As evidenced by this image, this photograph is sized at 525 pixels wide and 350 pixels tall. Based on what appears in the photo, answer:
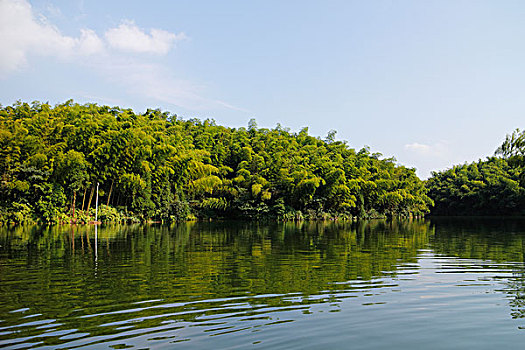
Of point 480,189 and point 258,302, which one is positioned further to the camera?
point 480,189

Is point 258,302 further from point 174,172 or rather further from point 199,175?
point 199,175

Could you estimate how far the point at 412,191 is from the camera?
55.8 metres

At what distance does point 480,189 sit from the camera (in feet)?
188

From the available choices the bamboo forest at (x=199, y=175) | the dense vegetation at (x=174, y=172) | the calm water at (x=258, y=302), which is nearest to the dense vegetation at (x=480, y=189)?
the bamboo forest at (x=199, y=175)

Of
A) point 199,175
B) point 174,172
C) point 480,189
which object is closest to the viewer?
point 174,172

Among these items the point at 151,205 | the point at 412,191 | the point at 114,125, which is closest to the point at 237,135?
the point at 151,205

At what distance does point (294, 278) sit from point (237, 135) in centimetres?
3935

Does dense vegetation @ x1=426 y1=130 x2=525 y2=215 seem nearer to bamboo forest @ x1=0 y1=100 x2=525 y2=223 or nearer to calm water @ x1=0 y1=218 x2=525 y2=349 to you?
bamboo forest @ x1=0 y1=100 x2=525 y2=223

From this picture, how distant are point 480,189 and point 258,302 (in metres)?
58.3

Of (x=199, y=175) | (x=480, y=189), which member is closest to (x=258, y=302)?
(x=199, y=175)

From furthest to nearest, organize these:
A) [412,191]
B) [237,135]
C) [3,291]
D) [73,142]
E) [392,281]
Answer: [412,191], [237,135], [73,142], [392,281], [3,291]

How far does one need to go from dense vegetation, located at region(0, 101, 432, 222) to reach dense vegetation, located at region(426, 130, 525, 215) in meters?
6.14

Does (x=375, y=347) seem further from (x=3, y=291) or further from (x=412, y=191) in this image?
(x=412, y=191)

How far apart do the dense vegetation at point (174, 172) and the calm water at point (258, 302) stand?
55.7 ft
